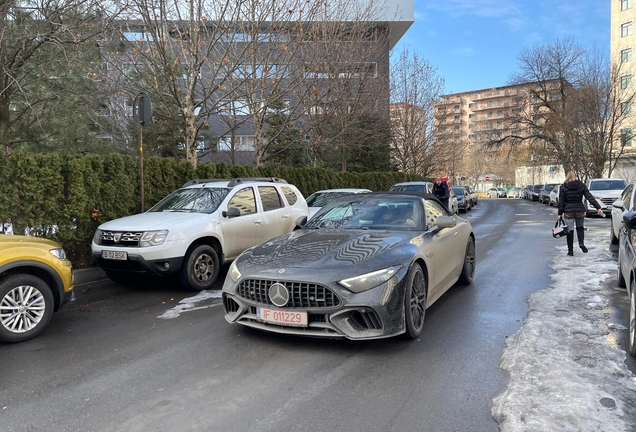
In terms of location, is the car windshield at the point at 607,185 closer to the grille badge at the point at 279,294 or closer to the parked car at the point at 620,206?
the parked car at the point at 620,206

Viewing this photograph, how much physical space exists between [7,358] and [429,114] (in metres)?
29.3

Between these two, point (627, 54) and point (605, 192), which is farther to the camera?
point (627, 54)

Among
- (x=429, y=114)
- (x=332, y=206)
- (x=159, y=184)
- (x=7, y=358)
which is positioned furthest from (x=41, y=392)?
(x=429, y=114)

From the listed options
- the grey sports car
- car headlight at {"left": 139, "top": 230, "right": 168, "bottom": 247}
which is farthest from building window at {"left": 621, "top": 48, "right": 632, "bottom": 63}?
car headlight at {"left": 139, "top": 230, "right": 168, "bottom": 247}

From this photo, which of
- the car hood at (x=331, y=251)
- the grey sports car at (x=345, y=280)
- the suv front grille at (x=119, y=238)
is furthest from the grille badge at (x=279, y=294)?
the suv front grille at (x=119, y=238)

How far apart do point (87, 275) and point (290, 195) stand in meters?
4.08

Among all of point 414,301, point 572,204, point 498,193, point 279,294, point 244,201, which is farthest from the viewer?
point 498,193

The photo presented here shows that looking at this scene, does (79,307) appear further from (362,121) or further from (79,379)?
(362,121)

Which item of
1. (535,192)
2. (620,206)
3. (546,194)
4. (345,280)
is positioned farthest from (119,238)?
(535,192)

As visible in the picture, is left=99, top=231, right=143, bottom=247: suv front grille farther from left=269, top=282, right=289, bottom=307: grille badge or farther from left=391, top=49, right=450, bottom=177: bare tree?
left=391, top=49, right=450, bottom=177: bare tree

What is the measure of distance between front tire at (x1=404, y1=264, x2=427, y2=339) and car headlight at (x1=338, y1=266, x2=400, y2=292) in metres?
0.29

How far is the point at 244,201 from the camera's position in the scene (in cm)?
830

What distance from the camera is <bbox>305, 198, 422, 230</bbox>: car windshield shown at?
566 centimetres

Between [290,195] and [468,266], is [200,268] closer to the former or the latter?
[290,195]
